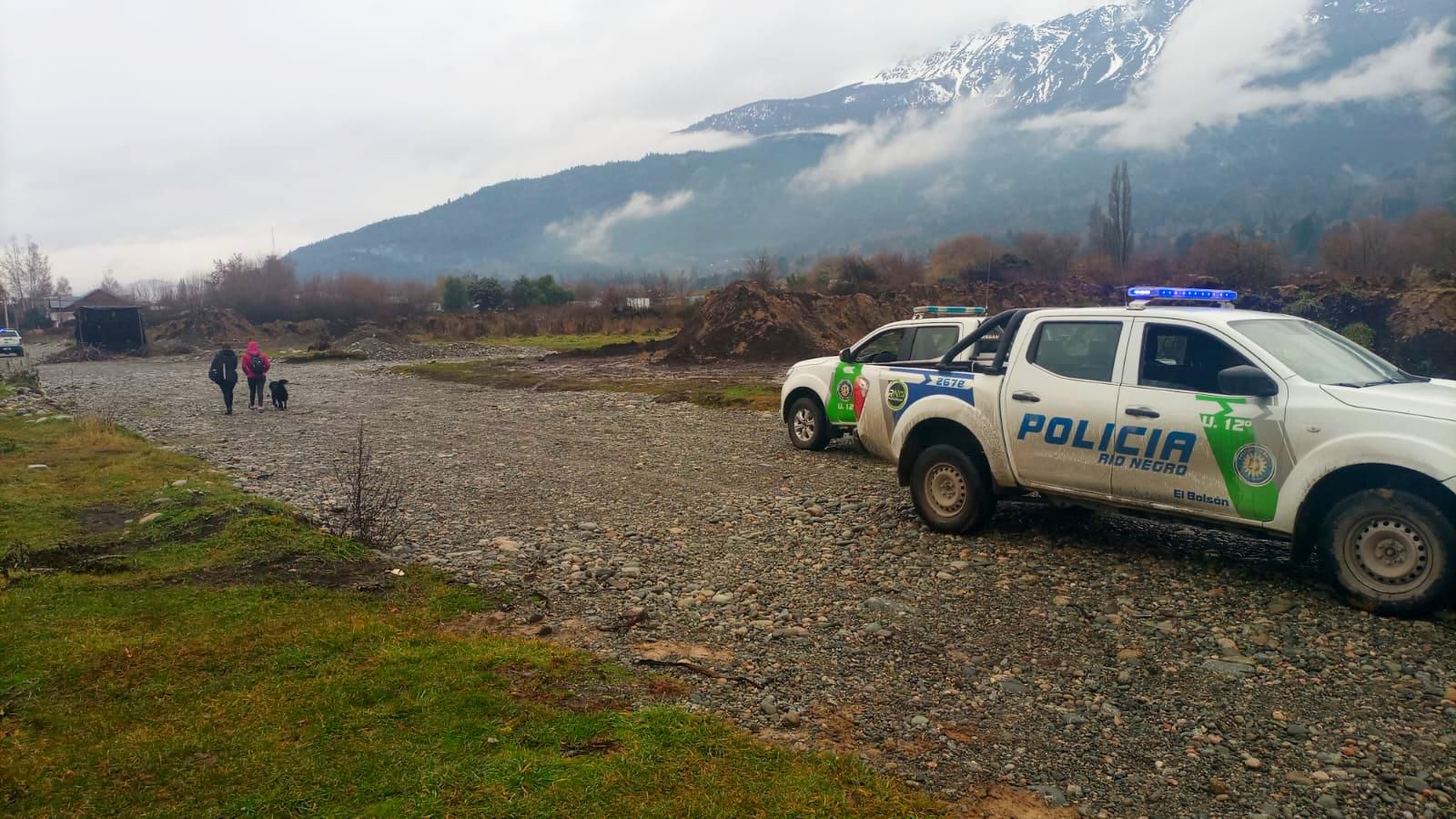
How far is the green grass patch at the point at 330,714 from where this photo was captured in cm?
381

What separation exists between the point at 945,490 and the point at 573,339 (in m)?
54.3

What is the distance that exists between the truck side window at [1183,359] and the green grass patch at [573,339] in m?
47.4

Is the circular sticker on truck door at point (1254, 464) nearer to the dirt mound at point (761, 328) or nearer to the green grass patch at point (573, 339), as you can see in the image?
the dirt mound at point (761, 328)

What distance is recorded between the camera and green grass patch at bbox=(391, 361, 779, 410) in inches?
888

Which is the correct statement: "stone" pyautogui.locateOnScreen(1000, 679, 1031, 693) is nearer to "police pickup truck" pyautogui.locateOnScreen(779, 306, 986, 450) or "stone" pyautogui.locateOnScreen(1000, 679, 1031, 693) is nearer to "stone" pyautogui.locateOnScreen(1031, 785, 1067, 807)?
"stone" pyautogui.locateOnScreen(1031, 785, 1067, 807)

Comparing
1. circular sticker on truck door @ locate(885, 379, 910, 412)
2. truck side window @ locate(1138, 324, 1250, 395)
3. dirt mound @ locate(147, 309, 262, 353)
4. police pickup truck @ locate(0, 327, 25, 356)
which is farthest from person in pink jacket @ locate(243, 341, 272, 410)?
police pickup truck @ locate(0, 327, 25, 356)

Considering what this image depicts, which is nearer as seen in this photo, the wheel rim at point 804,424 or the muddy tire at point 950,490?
the muddy tire at point 950,490

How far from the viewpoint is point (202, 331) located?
2581 inches

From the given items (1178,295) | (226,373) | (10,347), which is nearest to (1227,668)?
(1178,295)

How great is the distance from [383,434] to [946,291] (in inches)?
1710

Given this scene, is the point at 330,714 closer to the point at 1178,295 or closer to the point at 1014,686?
the point at 1014,686

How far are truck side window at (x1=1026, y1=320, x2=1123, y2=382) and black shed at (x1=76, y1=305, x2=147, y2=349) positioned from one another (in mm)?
62131

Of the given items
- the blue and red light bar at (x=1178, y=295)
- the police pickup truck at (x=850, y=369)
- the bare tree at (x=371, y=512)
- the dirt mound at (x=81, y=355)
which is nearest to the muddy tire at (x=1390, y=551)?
the blue and red light bar at (x=1178, y=295)

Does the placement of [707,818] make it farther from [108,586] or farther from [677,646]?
[108,586]
